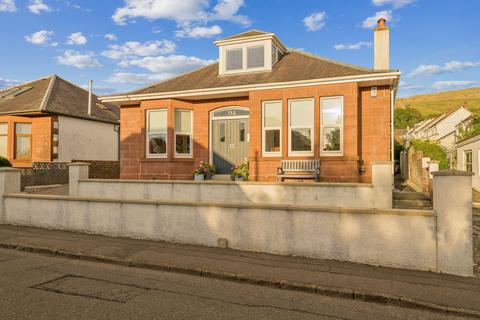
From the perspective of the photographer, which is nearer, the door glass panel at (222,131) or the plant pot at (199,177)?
the plant pot at (199,177)

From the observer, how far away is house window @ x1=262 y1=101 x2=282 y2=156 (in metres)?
14.3

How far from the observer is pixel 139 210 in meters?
9.01

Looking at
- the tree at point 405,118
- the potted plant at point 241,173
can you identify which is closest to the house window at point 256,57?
the potted plant at point 241,173

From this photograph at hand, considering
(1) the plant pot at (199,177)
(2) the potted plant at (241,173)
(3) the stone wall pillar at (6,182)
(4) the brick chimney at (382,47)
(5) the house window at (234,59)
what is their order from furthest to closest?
1. (5) the house window at (234,59)
2. (1) the plant pot at (199,177)
3. (2) the potted plant at (241,173)
4. (4) the brick chimney at (382,47)
5. (3) the stone wall pillar at (6,182)

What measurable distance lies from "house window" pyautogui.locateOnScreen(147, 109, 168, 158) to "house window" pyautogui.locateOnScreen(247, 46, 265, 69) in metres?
4.22

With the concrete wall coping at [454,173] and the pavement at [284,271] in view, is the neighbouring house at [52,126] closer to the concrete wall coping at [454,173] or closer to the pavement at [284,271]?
the pavement at [284,271]

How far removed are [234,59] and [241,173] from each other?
17.2 feet

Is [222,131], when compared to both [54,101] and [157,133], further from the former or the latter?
[54,101]

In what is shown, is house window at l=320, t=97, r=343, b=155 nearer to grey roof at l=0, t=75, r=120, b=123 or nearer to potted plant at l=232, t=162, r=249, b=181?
potted plant at l=232, t=162, r=249, b=181

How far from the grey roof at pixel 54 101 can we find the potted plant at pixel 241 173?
41.3ft

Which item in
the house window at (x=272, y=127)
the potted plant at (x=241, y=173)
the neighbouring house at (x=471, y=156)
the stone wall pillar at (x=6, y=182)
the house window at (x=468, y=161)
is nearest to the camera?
the stone wall pillar at (x=6, y=182)

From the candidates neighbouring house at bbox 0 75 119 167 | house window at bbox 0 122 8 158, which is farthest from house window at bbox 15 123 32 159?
house window at bbox 0 122 8 158

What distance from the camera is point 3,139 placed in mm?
21719

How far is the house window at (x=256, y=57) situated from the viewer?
16.0 m
